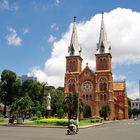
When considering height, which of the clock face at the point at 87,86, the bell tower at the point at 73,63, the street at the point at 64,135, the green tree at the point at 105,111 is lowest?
the street at the point at 64,135

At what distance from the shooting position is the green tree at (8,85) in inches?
3590

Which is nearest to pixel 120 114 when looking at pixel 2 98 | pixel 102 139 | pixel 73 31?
pixel 73 31

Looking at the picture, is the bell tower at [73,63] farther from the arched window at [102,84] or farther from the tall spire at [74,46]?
the arched window at [102,84]

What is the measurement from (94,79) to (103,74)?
3422mm

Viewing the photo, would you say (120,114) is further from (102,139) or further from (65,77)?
(102,139)

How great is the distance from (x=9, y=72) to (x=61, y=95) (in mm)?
18081

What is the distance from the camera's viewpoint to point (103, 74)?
9556cm

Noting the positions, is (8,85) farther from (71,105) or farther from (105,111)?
(71,105)

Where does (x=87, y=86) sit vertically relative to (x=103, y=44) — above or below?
below

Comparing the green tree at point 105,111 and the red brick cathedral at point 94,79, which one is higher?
the red brick cathedral at point 94,79

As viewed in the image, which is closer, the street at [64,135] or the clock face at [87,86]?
the street at [64,135]

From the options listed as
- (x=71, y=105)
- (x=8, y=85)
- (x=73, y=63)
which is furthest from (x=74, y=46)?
(x=71, y=105)

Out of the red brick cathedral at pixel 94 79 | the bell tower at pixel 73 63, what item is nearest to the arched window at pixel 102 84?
the red brick cathedral at pixel 94 79

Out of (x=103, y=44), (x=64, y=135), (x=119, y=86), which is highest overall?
(x=103, y=44)
